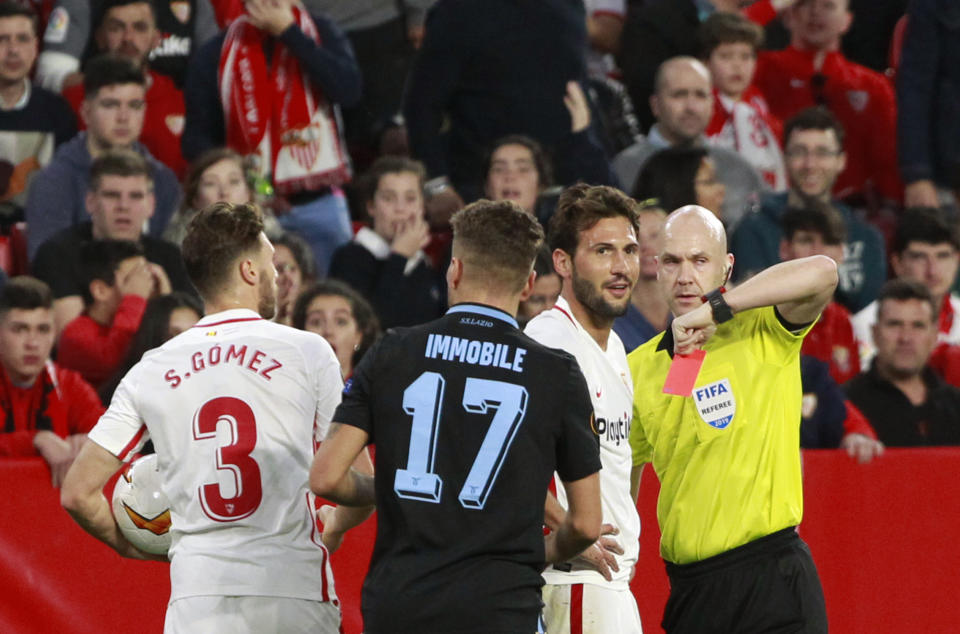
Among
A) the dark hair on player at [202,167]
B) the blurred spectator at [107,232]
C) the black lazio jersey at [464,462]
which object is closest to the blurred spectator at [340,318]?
the blurred spectator at [107,232]

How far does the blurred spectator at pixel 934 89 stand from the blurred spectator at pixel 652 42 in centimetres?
143

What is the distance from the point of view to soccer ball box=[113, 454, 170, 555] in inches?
201

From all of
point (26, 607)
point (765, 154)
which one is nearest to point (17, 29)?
point (26, 607)

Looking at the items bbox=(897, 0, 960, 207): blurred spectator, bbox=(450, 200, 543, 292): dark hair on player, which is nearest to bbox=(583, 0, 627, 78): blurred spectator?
bbox=(897, 0, 960, 207): blurred spectator

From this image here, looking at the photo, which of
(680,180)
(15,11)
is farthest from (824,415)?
(15,11)

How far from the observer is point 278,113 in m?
9.88

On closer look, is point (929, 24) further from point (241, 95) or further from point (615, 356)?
point (615, 356)

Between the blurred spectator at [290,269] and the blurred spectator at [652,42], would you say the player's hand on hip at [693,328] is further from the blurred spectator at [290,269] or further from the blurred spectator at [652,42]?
Answer: the blurred spectator at [652,42]

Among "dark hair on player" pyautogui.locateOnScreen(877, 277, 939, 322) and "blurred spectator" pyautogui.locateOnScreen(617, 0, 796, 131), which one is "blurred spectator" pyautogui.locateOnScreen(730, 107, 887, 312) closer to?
"dark hair on player" pyautogui.locateOnScreen(877, 277, 939, 322)

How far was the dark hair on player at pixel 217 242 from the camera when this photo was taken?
4.91 meters

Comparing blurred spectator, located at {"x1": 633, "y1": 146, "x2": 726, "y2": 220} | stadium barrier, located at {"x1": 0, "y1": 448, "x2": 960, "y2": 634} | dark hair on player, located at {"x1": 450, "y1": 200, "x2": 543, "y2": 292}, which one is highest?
blurred spectator, located at {"x1": 633, "y1": 146, "x2": 726, "y2": 220}

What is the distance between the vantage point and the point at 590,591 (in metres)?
5.27

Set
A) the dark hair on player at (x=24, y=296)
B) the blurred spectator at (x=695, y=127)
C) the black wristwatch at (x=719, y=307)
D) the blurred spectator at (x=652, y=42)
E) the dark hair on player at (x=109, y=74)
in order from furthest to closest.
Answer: the blurred spectator at (x=652, y=42) → the blurred spectator at (x=695, y=127) → the dark hair on player at (x=109, y=74) → the dark hair on player at (x=24, y=296) → the black wristwatch at (x=719, y=307)

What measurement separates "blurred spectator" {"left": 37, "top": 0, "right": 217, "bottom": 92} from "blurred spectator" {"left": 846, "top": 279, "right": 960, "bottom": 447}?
5.06m
